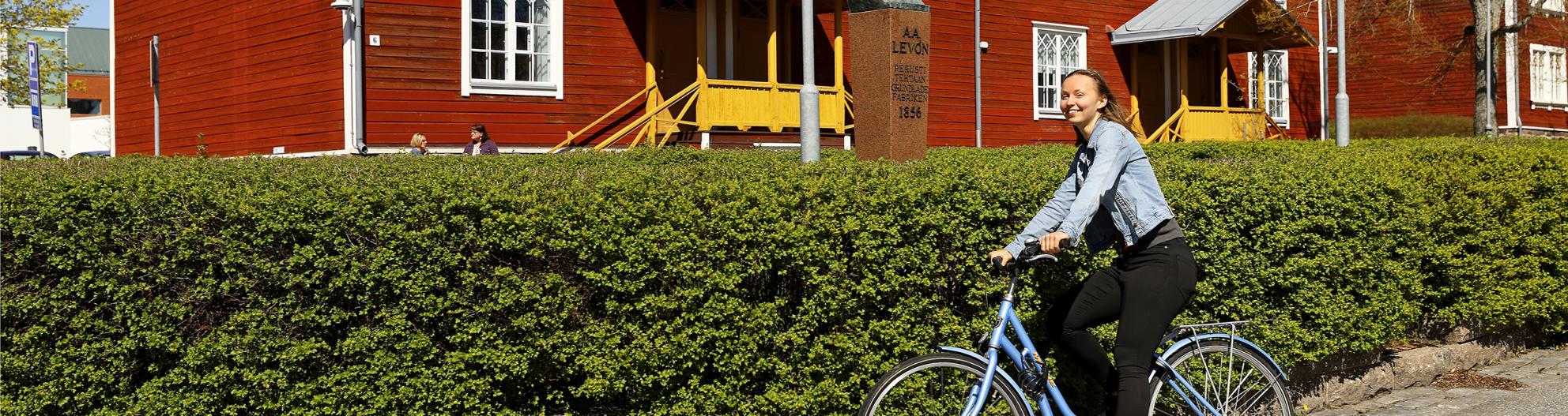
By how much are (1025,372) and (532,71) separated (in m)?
15.0

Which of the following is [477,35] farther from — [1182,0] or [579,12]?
[1182,0]

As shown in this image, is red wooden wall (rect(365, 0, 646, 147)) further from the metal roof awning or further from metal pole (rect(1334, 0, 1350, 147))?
the metal roof awning

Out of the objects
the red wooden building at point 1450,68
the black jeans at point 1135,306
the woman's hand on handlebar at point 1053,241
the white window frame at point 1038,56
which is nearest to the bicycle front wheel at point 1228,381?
the black jeans at point 1135,306

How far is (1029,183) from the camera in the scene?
6066mm

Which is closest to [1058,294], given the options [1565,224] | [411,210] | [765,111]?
[411,210]

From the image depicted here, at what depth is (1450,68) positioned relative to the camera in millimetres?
33719

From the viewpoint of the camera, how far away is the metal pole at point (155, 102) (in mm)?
19936

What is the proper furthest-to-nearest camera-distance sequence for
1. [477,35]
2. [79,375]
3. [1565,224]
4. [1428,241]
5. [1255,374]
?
[477,35]
[1565,224]
[1428,241]
[1255,374]
[79,375]

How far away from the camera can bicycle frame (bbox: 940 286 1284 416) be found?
512 cm

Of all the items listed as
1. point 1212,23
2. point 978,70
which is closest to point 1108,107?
point 978,70

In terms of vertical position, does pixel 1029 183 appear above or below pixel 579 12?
below

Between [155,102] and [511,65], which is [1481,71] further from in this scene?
[155,102]

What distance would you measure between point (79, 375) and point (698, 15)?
1545 cm

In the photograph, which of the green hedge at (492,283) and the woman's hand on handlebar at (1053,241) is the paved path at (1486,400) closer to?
the green hedge at (492,283)
